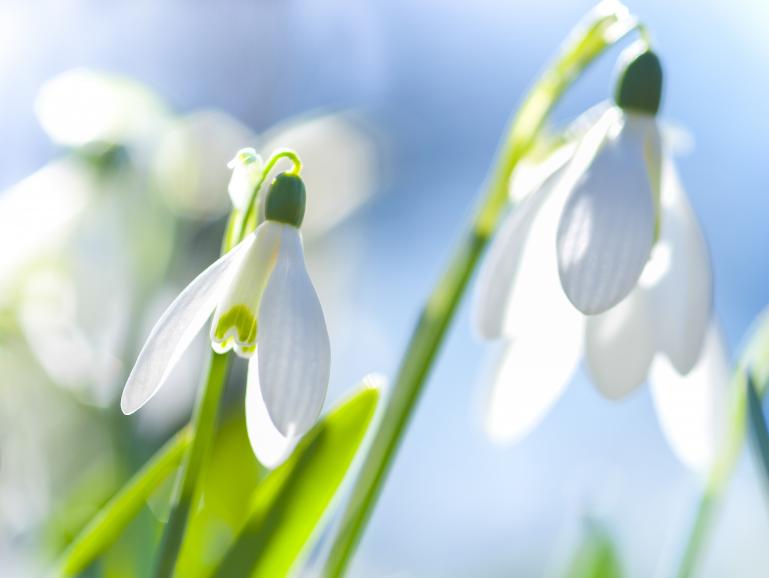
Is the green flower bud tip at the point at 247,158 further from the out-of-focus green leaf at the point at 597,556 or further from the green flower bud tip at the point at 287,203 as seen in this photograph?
the out-of-focus green leaf at the point at 597,556

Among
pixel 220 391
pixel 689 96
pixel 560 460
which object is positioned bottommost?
pixel 560 460

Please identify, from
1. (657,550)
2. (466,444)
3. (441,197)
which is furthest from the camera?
(441,197)

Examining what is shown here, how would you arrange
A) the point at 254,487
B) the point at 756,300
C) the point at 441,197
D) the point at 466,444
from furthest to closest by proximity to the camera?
the point at 441,197 < the point at 756,300 < the point at 466,444 < the point at 254,487

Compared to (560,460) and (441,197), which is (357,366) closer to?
(560,460)

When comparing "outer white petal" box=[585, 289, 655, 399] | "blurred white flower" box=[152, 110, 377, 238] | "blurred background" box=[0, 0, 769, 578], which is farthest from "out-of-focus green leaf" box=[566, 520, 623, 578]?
"blurred white flower" box=[152, 110, 377, 238]

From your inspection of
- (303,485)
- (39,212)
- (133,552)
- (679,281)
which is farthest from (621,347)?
(39,212)

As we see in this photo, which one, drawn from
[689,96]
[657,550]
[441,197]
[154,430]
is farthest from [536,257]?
[441,197]

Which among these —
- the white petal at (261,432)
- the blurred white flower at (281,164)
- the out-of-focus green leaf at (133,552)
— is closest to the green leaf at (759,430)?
the white petal at (261,432)
